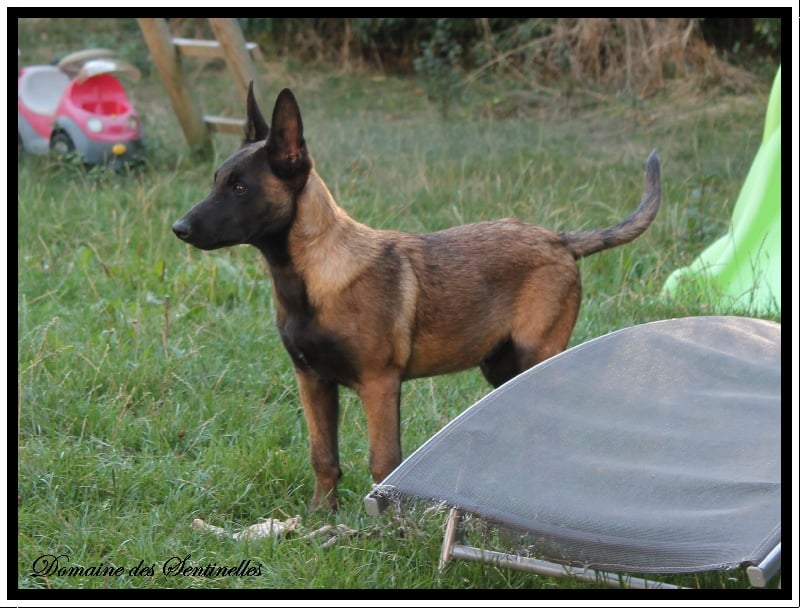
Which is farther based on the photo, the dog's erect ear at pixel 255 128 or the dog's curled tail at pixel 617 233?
the dog's curled tail at pixel 617 233

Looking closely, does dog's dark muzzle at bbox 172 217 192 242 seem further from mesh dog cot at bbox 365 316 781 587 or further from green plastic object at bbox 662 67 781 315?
green plastic object at bbox 662 67 781 315

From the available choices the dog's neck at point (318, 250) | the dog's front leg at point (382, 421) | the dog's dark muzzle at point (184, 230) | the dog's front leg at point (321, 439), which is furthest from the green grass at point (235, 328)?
the dog's dark muzzle at point (184, 230)

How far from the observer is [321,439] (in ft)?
12.3

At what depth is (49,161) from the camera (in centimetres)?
817

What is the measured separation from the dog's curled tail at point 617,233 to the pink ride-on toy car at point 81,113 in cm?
486

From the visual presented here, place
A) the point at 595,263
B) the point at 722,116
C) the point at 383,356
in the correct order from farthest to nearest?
the point at 722,116 < the point at 595,263 < the point at 383,356

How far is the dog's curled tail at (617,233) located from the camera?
13.6 feet

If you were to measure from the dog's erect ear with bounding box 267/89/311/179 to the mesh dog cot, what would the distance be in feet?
Result: 3.31

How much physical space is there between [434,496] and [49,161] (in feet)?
20.2

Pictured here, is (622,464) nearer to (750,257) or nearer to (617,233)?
(617,233)

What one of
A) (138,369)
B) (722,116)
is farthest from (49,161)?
(722,116)

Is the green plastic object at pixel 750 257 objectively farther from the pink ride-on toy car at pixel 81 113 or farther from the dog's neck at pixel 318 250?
the pink ride-on toy car at pixel 81 113

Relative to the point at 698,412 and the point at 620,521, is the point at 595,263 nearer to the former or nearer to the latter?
the point at 698,412

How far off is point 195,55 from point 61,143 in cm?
127
